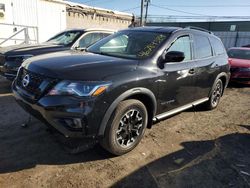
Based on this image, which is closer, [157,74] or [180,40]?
[157,74]

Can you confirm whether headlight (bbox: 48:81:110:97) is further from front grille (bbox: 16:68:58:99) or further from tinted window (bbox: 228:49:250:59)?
tinted window (bbox: 228:49:250:59)

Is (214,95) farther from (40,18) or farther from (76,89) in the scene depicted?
(40,18)

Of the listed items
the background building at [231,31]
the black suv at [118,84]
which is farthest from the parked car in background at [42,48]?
the background building at [231,31]

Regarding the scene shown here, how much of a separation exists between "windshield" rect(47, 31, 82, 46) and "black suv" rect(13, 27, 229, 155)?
9.63 feet

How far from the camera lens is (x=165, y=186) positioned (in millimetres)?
2979

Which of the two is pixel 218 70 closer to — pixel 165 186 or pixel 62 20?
pixel 165 186

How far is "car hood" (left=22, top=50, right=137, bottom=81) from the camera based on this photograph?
10.1 ft

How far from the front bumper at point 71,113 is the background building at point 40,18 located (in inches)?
447

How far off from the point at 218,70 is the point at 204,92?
737 mm

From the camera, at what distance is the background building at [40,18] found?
14.8 m

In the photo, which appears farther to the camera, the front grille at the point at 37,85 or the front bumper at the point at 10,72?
the front bumper at the point at 10,72

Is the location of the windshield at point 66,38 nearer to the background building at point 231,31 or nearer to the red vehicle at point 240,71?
the red vehicle at point 240,71

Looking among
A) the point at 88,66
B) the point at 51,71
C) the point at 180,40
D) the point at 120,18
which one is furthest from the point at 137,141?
the point at 120,18

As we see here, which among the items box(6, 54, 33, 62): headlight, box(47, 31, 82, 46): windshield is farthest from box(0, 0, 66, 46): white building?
box(6, 54, 33, 62): headlight
